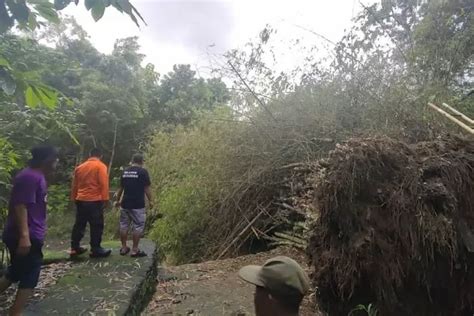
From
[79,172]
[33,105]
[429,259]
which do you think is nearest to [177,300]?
[79,172]

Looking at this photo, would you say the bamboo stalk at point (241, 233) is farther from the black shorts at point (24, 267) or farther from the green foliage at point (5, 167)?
the black shorts at point (24, 267)

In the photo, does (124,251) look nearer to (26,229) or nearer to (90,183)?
(90,183)

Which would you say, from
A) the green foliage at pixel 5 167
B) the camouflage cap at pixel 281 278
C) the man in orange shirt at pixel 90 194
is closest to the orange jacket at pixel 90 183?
the man in orange shirt at pixel 90 194

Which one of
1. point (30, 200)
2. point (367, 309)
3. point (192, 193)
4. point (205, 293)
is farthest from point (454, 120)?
point (192, 193)

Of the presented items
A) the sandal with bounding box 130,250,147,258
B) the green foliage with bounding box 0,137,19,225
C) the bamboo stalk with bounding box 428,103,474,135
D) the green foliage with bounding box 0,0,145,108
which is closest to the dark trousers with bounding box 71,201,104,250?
the sandal with bounding box 130,250,147,258

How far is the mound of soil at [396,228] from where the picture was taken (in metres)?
4.32

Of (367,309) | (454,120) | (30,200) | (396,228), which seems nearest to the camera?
(30,200)

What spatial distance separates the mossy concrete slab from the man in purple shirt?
39cm

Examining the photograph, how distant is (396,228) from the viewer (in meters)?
4.34

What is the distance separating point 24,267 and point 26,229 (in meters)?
0.35

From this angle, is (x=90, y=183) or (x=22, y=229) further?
(x=90, y=183)

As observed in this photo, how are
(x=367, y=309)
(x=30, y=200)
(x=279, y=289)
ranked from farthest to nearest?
(x=367, y=309), (x=30, y=200), (x=279, y=289)

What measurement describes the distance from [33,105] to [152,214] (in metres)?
7.81

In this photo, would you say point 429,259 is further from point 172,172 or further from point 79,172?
point 172,172
